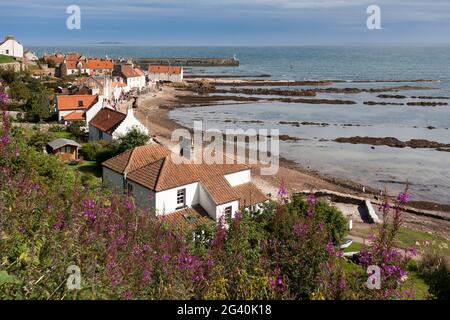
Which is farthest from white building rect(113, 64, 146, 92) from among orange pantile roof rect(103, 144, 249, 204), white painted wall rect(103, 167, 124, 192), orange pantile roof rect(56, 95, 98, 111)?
orange pantile roof rect(103, 144, 249, 204)

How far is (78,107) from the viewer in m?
47.8

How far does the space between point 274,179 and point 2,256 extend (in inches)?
1193

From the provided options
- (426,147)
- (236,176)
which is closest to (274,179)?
(236,176)

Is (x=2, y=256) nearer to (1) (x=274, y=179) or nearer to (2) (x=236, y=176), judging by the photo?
(2) (x=236, y=176)

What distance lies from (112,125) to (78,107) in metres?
12.6

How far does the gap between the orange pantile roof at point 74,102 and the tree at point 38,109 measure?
1.20 m

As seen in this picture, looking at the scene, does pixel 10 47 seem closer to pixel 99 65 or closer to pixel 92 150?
pixel 99 65

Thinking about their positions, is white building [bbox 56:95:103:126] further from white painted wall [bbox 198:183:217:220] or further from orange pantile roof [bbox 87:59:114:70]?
orange pantile roof [bbox 87:59:114:70]

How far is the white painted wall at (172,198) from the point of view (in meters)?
20.5

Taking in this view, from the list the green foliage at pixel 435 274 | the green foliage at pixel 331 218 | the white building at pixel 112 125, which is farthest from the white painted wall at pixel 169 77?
the green foliage at pixel 331 218

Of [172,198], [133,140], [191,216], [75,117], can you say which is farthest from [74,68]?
[191,216]

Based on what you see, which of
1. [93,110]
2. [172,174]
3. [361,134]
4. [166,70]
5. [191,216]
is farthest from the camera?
[166,70]

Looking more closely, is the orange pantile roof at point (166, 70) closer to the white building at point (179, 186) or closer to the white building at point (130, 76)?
the white building at point (130, 76)

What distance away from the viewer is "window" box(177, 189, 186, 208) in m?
21.2
